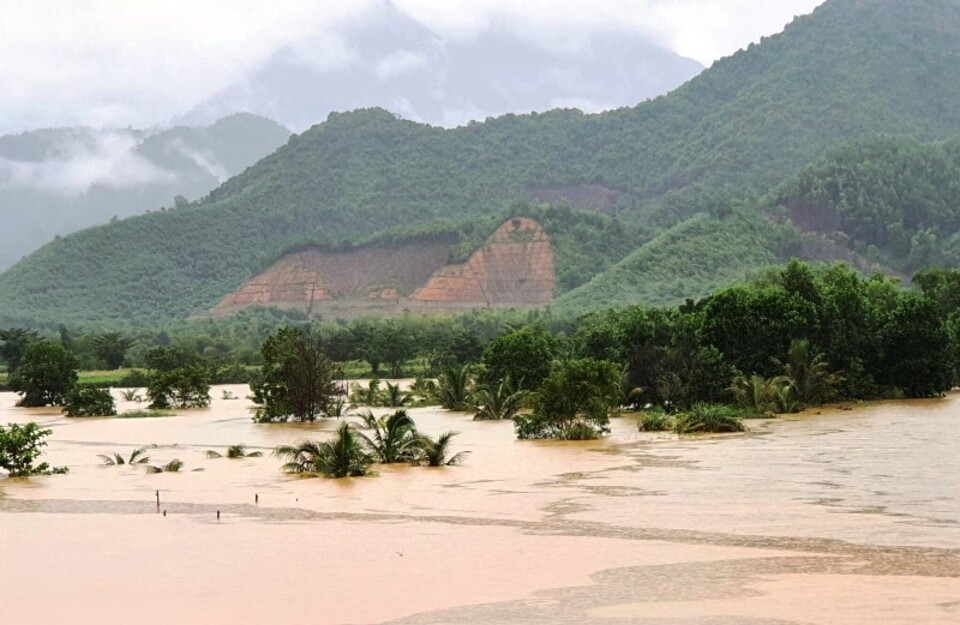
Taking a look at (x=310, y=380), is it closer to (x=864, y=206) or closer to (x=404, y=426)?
(x=404, y=426)

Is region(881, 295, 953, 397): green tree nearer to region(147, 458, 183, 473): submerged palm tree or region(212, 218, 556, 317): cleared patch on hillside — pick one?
region(147, 458, 183, 473): submerged palm tree

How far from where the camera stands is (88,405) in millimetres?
57344

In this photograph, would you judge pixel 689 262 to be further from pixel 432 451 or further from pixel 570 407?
pixel 432 451

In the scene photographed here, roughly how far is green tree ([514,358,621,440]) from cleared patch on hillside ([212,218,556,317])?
451 feet

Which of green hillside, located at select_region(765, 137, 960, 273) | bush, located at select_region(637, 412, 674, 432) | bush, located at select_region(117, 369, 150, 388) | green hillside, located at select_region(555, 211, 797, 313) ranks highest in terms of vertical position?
green hillside, located at select_region(765, 137, 960, 273)

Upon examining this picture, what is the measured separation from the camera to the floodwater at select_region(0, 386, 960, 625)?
15648 mm

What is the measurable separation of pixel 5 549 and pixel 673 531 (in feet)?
34.1

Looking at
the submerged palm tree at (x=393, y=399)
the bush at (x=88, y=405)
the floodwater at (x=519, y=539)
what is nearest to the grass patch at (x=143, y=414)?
the bush at (x=88, y=405)

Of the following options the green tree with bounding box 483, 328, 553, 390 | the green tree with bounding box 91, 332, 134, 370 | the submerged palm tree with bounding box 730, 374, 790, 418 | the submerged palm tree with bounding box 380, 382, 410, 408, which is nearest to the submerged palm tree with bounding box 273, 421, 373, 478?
the submerged palm tree with bounding box 730, 374, 790, 418

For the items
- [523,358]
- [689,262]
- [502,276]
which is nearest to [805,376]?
[523,358]

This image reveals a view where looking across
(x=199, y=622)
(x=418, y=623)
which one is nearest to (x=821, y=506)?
(x=418, y=623)

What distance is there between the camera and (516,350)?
53.2 meters

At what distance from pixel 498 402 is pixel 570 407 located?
12.3 m

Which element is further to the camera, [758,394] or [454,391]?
[454,391]
